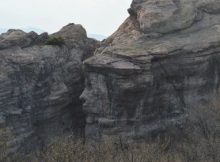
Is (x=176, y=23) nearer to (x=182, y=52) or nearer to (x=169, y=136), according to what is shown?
(x=182, y=52)

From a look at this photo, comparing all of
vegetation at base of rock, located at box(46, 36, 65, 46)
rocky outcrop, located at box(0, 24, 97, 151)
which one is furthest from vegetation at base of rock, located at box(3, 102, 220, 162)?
vegetation at base of rock, located at box(46, 36, 65, 46)

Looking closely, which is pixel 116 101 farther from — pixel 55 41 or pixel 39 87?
pixel 55 41

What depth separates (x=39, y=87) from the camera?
239 ft

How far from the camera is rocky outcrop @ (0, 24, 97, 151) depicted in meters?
69.1

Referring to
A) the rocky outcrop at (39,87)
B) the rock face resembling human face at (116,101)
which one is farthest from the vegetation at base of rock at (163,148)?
the rocky outcrop at (39,87)

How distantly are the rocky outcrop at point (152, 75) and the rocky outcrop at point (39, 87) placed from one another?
17.3ft

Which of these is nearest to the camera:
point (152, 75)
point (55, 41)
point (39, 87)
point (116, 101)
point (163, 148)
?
point (163, 148)

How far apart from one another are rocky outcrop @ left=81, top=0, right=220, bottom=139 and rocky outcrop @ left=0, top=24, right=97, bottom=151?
17.3 ft

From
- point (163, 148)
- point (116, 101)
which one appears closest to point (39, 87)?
point (116, 101)

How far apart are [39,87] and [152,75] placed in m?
16.6

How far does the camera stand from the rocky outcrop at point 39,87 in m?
69.1

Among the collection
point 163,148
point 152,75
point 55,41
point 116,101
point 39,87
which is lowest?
point 163,148

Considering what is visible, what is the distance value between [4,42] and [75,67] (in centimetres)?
1182

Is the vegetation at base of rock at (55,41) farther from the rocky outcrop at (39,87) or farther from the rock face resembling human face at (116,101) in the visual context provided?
the rock face resembling human face at (116,101)
